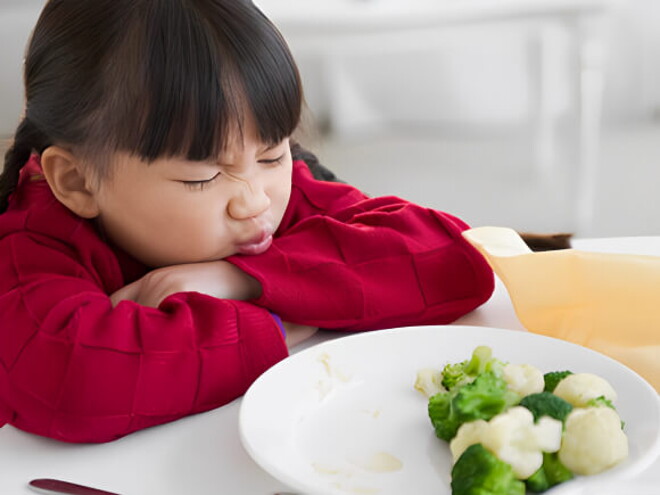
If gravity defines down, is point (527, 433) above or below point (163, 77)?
below

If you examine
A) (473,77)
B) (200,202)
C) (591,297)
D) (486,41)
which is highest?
(200,202)

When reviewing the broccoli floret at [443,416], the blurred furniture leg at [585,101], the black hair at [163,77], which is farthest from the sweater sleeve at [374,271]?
the blurred furniture leg at [585,101]

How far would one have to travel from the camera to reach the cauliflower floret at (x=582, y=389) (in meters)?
0.66

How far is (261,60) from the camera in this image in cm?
91

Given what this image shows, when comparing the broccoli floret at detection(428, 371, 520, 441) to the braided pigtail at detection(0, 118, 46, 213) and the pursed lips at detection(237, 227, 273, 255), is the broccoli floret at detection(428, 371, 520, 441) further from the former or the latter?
the braided pigtail at detection(0, 118, 46, 213)

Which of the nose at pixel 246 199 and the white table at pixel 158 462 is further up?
the nose at pixel 246 199

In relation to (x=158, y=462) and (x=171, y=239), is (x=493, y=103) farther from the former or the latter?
(x=158, y=462)

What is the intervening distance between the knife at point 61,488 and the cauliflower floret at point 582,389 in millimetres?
337

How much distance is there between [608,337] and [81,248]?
0.55m

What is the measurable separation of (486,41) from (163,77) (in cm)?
259

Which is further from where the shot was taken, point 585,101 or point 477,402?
point 585,101

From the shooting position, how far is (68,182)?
0.98 m

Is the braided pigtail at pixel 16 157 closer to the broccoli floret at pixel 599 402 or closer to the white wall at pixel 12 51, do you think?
the broccoli floret at pixel 599 402

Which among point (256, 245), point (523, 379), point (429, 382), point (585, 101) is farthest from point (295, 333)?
point (585, 101)
